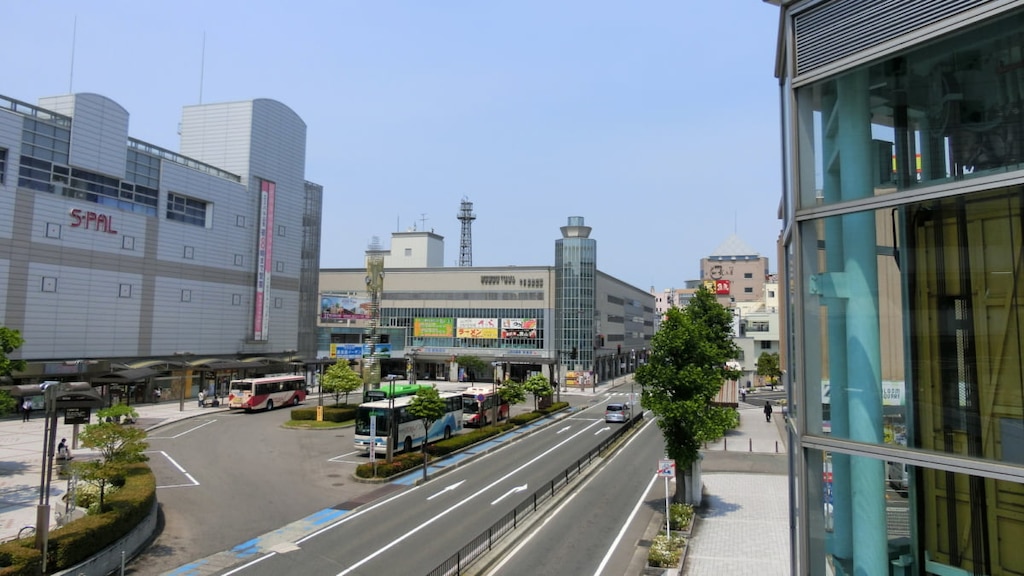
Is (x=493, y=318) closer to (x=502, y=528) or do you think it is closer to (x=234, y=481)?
(x=234, y=481)

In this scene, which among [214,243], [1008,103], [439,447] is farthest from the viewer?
[214,243]

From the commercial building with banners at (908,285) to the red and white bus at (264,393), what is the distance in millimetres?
47867

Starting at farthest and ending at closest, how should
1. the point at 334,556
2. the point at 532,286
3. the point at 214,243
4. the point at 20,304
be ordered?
the point at 532,286 → the point at 214,243 → the point at 20,304 → the point at 334,556

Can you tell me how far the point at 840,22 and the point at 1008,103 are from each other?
6.22 ft

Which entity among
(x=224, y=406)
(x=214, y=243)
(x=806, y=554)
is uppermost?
(x=214, y=243)

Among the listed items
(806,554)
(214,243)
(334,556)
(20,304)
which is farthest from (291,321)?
(806,554)

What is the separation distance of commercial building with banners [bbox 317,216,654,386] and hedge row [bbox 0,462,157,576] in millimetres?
59798

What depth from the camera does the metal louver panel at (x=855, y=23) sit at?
5336mm

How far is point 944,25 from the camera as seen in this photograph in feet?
17.0

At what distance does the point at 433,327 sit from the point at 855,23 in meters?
82.2

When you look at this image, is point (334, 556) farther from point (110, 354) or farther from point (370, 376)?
point (110, 354)

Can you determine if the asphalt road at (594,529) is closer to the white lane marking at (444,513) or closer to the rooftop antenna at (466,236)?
the white lane marking at (444,513)

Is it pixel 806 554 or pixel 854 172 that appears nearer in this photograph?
pixel 854 172

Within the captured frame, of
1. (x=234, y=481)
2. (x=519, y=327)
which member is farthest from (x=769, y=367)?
(x=234, y=481)
